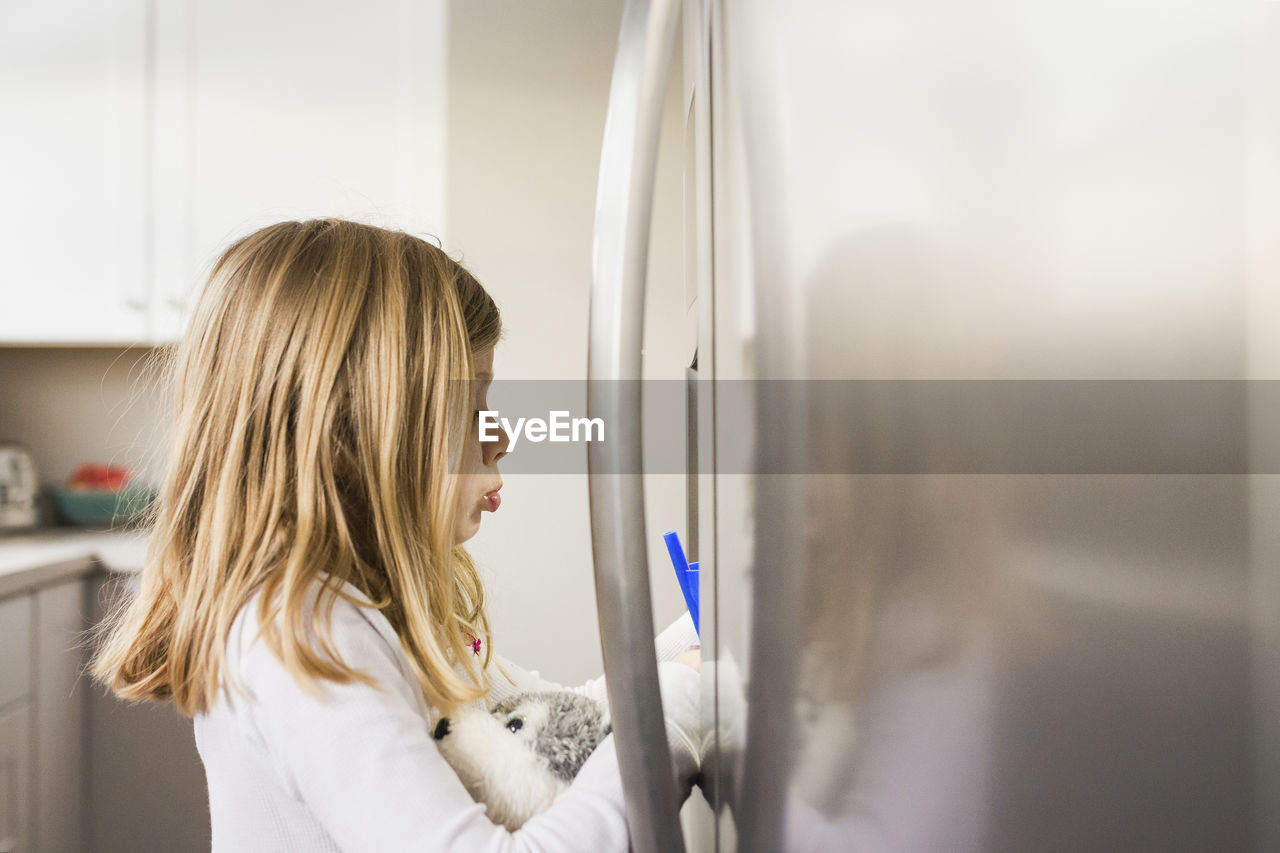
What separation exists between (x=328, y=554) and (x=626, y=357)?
1.05ft

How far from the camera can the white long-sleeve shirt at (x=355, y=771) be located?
18.7 inches

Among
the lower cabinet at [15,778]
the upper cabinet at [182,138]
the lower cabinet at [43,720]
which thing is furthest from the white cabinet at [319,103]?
the lower cabinet at [15,778]

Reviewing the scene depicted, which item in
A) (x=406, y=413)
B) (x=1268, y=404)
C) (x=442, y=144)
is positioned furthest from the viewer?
(x=442, y=144)

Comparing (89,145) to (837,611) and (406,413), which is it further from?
(837,611)

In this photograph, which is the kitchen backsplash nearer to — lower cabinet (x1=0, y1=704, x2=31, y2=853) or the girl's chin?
lower cabinet (x1=0, y1=704, x2=31, y2=853)

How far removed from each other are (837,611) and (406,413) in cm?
39

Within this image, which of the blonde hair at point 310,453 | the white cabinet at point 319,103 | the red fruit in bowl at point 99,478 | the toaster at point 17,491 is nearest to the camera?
the blonde hair at point 310,453

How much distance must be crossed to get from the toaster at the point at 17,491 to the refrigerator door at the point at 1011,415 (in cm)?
216

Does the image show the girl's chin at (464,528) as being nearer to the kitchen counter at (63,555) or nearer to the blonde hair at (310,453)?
the blonde hair at (310,453)

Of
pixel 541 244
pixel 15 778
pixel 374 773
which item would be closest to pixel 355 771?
pixel 374 773

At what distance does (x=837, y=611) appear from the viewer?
0.36 m

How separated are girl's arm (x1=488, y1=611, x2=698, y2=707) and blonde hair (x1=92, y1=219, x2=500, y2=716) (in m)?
0.17

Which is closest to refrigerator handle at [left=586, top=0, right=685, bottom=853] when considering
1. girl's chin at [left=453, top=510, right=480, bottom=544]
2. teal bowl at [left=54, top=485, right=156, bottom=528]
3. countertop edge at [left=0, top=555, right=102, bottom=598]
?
girl's chin at [left=453, top=510, right=480, bottom=544]

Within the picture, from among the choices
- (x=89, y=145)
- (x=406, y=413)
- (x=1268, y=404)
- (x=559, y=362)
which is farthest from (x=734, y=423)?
(x=89, y=145)
